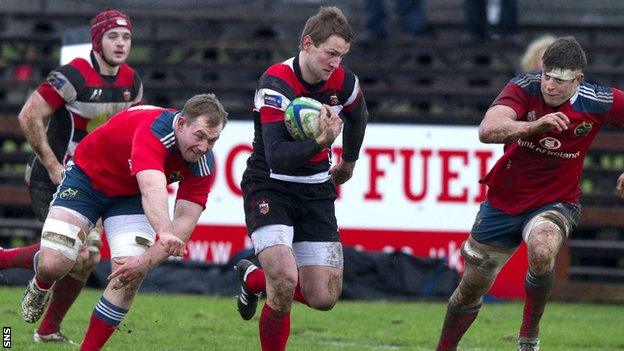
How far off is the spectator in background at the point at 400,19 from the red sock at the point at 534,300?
7773 millimetres

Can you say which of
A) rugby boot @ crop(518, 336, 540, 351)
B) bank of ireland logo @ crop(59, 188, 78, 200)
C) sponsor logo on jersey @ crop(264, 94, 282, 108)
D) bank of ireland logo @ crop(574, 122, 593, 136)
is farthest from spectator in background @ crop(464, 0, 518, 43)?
bank of ireland logo @ crop(59, 188, 78, 200)

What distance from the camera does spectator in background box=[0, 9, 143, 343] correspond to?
990cm

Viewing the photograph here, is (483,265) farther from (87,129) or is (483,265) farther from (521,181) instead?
(87,129)

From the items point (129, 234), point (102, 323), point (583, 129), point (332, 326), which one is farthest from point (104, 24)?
point (583, 129)

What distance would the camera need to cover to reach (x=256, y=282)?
8750 mm

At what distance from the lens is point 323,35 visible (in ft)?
26.3

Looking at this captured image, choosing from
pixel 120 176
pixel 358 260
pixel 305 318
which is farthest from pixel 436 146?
pixel 120 176

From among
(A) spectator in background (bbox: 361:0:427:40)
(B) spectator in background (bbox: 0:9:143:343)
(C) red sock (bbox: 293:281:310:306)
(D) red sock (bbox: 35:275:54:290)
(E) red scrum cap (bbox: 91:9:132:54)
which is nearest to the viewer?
(C) red sock (bbox: 293:281:310:306)

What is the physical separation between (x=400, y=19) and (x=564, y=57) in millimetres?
8503

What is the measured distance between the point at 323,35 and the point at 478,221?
1.69m

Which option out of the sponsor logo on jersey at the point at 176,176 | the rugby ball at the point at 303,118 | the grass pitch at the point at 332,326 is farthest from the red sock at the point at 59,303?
the rugby ball at the point at 303,118

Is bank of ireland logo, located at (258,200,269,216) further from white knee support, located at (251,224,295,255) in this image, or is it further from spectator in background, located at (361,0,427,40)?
spectator in background, located at (361,0,427,40)

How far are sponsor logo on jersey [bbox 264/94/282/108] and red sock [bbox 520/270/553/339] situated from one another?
1887 mm

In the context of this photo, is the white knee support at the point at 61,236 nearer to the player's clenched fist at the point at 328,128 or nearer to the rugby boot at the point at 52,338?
the rugby boot at the point at 52,338
